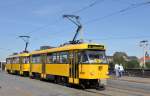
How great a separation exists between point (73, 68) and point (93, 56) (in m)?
2.10

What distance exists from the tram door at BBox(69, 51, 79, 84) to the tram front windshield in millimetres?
1001

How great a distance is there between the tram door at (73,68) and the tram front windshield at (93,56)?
100cm

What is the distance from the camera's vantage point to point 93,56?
2830cm

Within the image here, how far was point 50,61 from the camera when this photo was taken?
1451 inches

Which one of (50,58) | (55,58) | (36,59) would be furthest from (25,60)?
(55,58)

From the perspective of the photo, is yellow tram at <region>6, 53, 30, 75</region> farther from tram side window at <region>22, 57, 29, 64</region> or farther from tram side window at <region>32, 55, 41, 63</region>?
tram side window at <region>32, 55, 41, 63</region>

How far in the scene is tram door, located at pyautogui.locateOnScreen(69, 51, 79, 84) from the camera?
29.1 meters

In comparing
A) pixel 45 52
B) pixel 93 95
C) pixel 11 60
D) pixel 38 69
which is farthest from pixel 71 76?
pixel 11 60

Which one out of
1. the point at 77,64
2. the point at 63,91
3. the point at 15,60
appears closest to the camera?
the point at 63,91

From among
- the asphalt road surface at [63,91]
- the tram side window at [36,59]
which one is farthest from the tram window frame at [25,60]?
the asphalt road surface at [63,91]

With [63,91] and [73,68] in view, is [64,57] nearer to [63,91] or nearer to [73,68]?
[73,68]

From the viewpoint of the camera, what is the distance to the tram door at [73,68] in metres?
29.1

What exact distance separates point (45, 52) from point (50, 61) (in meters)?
2.30

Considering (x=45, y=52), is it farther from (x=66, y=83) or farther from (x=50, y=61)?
(x=66, y=83)
